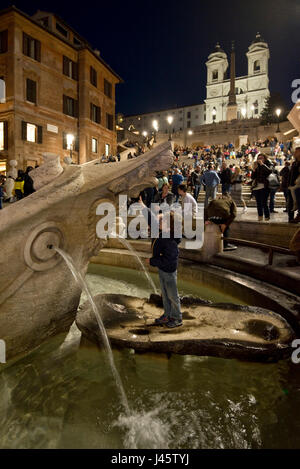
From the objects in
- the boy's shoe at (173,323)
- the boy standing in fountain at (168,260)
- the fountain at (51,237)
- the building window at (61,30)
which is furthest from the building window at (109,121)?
the boy's shoe at (173,323)

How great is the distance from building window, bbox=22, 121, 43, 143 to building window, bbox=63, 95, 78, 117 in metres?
4.10

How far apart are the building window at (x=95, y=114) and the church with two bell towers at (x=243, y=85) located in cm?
5405

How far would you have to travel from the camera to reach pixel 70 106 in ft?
90.4

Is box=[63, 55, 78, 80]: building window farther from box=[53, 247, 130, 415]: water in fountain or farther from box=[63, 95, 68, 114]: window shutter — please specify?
box=[53, 247, 130, 415]: water in fountain

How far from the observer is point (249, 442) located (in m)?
2.41

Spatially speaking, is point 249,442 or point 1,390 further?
point 1,390

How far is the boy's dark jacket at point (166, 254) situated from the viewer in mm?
3715

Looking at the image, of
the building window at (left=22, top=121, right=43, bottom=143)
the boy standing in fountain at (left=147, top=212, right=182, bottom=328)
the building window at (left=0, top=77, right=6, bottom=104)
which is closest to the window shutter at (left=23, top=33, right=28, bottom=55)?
the building window at (left=0, top=77, right=6, bottom=104)

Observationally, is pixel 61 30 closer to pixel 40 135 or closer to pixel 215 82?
pixel 40 135

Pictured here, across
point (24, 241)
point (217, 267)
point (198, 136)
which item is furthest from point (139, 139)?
point (24, 241)

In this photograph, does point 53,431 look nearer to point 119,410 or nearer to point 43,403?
point 43,403

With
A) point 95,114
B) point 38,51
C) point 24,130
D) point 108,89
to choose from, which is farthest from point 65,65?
point 24,130

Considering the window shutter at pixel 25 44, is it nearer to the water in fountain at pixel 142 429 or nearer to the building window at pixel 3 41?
the building window at pixel 3 41
